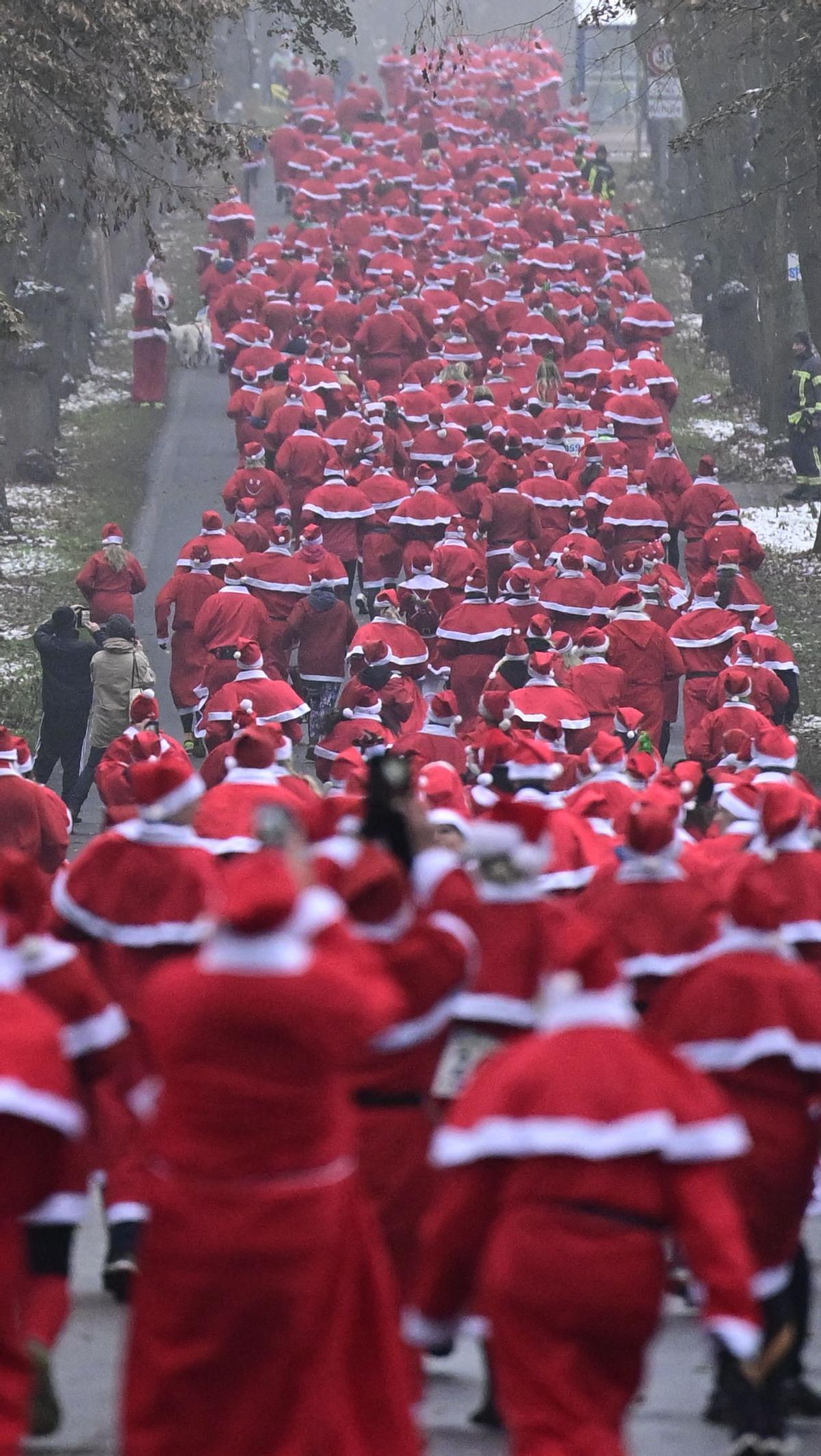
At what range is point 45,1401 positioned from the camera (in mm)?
6293

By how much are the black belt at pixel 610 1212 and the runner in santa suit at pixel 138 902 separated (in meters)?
2.68

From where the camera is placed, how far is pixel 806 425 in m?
27.4

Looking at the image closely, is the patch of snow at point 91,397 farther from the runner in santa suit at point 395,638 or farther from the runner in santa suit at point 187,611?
the runner in santa suit at point 395,638

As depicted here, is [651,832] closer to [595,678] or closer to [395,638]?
[595,678]

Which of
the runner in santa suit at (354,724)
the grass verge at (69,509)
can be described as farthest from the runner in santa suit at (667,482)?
the runner in santa suit at (354,724)

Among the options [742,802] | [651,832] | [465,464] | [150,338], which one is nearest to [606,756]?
[742,802]

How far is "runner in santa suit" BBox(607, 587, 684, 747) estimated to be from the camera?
52.3 ft

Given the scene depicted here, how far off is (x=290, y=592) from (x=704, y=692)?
3.99 meters

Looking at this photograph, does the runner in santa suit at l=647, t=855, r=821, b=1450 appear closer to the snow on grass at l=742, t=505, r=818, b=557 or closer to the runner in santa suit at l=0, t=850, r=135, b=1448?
the runner in santa suit at l=0, t=850, r=135, b=1448

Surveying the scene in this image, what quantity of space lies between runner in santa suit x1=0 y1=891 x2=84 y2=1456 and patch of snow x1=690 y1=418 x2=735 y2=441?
2710cm

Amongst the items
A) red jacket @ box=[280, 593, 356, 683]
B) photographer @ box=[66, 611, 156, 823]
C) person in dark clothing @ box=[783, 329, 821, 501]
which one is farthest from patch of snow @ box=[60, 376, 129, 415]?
photographer @ box=[66, 611, 156, 823]

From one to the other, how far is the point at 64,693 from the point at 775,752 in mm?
7366

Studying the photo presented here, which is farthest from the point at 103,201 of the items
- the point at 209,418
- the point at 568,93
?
the point at 568,93

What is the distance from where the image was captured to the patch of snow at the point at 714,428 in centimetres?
3173
